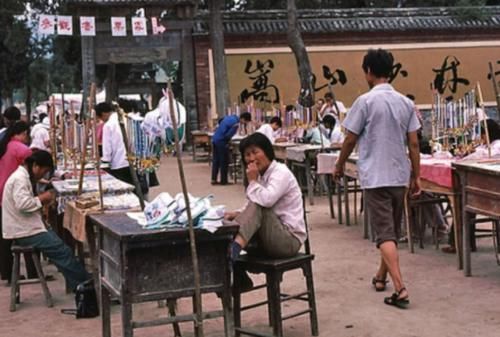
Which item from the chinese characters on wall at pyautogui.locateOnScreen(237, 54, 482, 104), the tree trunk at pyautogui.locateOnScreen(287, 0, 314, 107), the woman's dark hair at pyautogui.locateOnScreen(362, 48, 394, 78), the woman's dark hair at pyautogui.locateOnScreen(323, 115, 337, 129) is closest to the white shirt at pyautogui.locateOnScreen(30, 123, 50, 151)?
the woman's dark hair at pyautogui.locateOnScreen(323, 115, 337, 129)

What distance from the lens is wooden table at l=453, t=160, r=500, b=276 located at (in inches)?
245

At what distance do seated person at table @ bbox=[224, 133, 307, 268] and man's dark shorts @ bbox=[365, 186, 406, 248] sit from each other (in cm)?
90

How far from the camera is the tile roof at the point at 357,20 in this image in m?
23.1

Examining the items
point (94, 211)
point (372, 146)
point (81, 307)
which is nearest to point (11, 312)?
point (81, 307)

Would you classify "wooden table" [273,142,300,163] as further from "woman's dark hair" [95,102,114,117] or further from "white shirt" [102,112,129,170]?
"white shirt" [102,112,129,170]

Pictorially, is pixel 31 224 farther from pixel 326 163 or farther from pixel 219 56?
pixel 219 56

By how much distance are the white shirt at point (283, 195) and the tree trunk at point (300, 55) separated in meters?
14.4

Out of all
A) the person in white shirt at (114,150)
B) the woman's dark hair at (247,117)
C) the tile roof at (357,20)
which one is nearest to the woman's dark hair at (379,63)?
the person in white shirt at (114,150)

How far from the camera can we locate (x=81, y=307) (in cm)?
626

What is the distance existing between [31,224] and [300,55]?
1423 centimetres

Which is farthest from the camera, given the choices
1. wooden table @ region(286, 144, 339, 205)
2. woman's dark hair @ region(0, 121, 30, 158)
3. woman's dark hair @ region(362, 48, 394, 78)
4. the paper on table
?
wooden table @ region(286, 144, 339, 205)

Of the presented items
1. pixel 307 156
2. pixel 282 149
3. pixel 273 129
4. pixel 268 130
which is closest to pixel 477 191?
pixel 307 156

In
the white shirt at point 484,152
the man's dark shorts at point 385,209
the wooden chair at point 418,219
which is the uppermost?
the white shirt at point 484,152

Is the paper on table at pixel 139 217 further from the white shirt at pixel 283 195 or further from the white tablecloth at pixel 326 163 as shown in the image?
the white tablecloth at pixel 326 163
